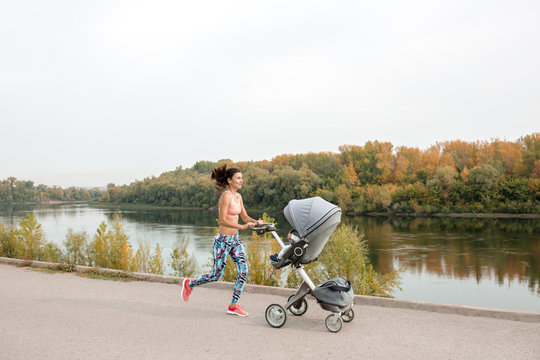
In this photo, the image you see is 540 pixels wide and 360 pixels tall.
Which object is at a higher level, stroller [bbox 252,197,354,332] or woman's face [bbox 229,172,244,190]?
woman's face [bbox 229,172,244,190]

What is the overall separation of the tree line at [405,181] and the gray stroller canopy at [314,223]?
5931 cm

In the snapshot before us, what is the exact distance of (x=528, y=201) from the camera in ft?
180

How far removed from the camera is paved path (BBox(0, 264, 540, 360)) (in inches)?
159

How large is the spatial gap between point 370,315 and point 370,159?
79.0 metres

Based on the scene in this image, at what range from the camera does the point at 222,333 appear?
4613 mm

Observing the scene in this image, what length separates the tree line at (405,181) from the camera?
2322 inches

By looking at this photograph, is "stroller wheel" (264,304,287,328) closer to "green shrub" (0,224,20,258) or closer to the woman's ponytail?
the woman's ponytail

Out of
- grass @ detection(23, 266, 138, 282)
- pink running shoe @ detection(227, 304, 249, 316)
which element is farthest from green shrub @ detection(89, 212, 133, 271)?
pink running shoe @ detection(227, 304, 249, 316)

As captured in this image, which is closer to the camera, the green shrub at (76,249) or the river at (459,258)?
the green shrub at (76,249)

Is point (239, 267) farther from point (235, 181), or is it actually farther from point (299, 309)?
point (235, 181)

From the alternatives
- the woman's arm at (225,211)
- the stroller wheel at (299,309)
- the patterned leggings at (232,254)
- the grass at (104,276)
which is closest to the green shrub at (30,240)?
the grass at (104,276)

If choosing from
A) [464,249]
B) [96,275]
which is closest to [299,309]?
[96,275]

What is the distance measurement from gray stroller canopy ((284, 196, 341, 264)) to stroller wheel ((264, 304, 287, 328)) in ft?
1.94

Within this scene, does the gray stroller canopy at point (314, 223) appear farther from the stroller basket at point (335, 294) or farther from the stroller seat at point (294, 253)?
the stroller basket at point (335, 294)
